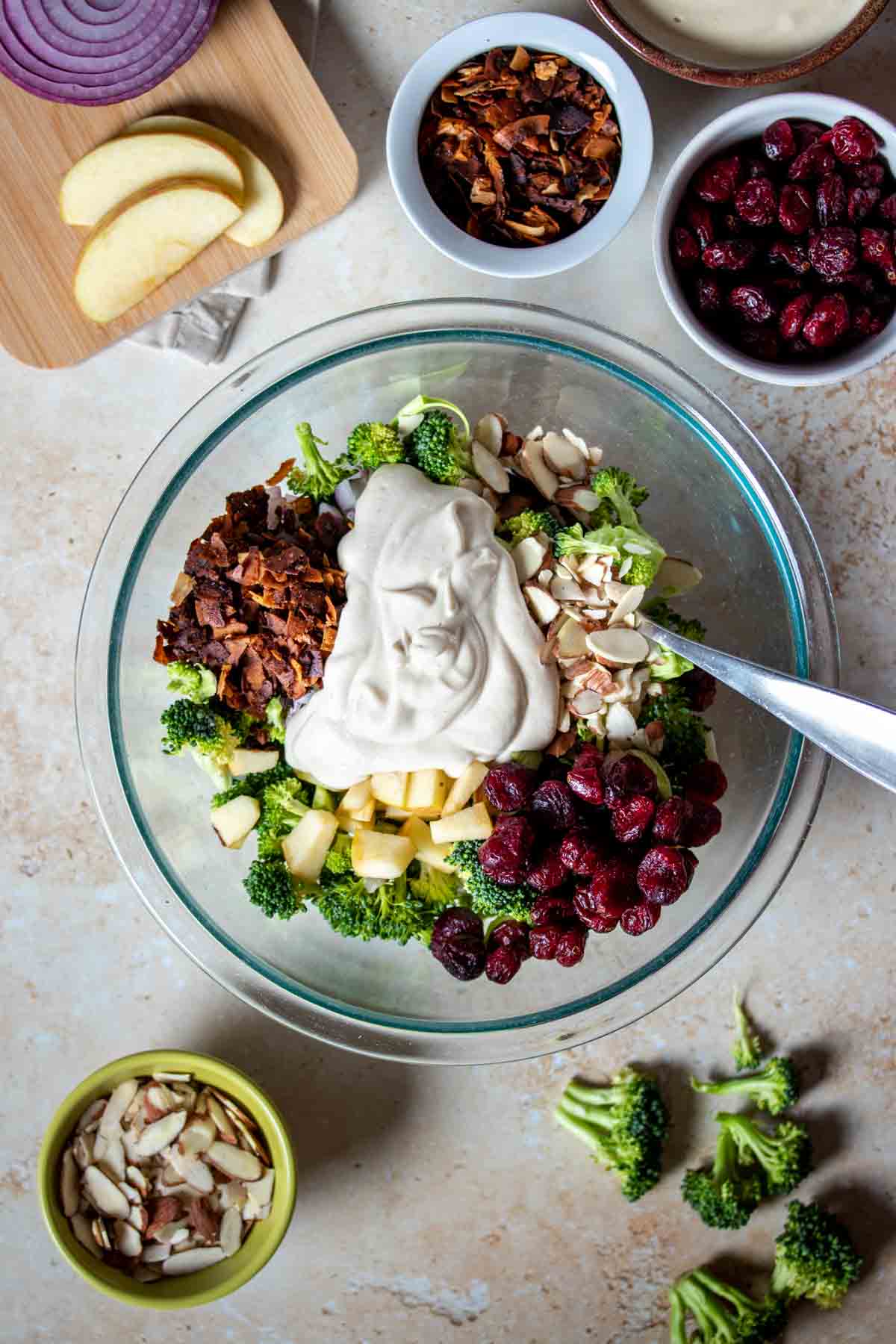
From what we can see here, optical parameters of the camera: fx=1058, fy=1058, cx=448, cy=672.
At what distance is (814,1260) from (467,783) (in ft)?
4.59

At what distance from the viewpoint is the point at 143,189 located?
2.14 metres

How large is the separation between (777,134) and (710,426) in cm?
57

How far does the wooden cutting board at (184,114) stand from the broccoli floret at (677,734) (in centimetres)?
122

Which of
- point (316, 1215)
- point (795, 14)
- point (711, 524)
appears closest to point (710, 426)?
point (711, 524)

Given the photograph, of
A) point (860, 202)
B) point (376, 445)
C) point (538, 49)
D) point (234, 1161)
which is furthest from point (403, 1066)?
point (538, 49)

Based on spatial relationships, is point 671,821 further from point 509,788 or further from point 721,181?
point 721,181

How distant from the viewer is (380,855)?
6.50 ft

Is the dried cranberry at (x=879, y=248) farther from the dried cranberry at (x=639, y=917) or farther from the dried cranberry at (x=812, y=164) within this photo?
the dried cranberry at (x=639, y=917)

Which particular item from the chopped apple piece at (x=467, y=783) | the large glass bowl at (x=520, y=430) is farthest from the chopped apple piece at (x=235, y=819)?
the chopped apple piece at (x=467, y=783)

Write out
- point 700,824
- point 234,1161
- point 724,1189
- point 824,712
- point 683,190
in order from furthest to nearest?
point 724,1189
point 234,1161
point 683,190
point 700,824
point 824,712

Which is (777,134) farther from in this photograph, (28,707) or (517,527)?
(28,707)

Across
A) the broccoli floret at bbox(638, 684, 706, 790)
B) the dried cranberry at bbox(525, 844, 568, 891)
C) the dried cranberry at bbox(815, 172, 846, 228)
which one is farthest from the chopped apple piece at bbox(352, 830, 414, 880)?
the dried cranberry at bbox(815, 172, 846, 228)

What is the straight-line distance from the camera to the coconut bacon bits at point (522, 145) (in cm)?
211

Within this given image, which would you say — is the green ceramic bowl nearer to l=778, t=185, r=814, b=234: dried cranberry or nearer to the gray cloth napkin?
the gray cloth napkin
